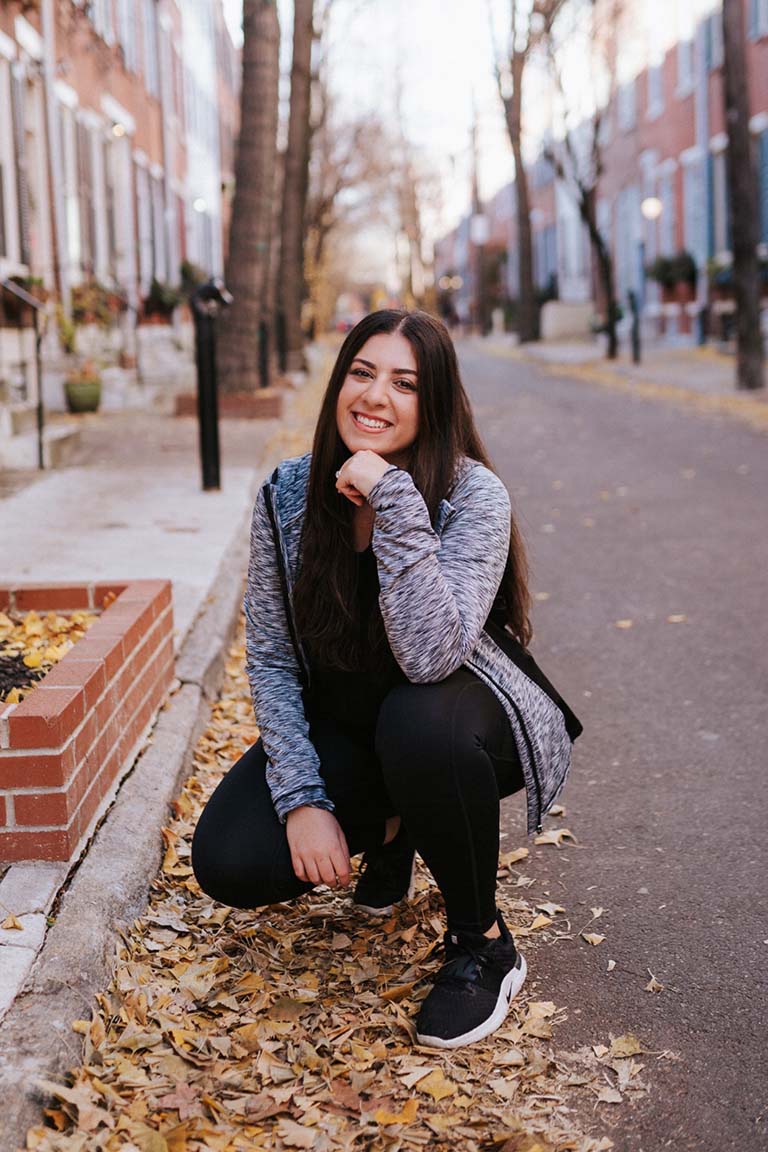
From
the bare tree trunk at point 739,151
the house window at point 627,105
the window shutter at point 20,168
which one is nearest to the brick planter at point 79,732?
the window shutter at point 20,168

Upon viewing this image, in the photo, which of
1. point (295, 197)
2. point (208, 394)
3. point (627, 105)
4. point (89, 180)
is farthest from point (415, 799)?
point (627, 105)

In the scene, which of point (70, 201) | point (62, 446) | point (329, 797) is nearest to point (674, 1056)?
point (329, 797)

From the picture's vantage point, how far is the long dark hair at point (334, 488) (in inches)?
116

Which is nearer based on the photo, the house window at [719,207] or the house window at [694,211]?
the house window at [719,207]

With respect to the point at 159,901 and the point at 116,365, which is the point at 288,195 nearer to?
the point at 116,365

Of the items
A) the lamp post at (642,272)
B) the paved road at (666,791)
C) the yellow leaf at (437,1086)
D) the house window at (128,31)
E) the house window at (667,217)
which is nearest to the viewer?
the yellow leaf at (437,1086)

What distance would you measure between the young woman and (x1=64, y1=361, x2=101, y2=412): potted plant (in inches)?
487

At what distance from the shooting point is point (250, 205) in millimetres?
14797

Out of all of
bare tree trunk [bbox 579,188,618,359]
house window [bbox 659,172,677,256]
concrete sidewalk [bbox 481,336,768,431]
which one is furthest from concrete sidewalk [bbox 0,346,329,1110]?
house window [bbox 659,172,677,256]

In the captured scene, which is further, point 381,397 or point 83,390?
point 83,390

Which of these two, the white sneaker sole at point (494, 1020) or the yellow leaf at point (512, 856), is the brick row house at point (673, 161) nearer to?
the yellow leaf at point (512, 856)

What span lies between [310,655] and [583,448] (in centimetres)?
982

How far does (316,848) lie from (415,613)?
521 mm

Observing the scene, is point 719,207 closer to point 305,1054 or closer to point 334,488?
point 334,488
